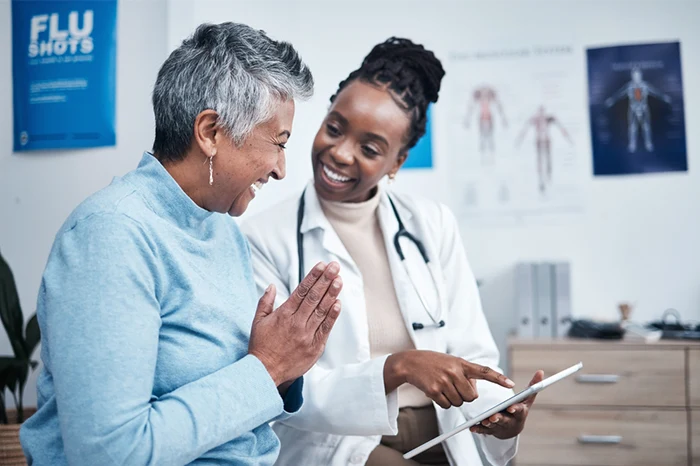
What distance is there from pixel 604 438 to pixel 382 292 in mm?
1502

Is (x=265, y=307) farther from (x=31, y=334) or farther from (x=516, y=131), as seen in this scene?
(x=516, y=131)

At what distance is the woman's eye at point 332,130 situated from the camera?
1.76 meters

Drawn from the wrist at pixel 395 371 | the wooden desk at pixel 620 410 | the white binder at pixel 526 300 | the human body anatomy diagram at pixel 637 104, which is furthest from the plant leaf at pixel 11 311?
the human body anatomy diagram at pixel 637 104

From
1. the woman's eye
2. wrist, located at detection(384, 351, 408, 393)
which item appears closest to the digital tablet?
wrist, located at detection(384, 351, 408, 393)

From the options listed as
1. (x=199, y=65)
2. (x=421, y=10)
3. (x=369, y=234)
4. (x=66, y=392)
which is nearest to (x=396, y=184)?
(x=421, y=10)

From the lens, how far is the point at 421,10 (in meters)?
3.38

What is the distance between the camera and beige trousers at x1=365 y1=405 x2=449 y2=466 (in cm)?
158

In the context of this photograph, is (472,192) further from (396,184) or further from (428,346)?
(428,346)

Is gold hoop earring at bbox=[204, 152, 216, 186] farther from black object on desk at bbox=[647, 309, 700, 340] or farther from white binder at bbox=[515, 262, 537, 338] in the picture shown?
black object on desk at bbox=[647, 309, 700, 340]

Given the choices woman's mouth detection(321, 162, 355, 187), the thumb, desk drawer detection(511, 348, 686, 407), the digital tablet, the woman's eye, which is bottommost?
desk drawer detection(511, 348, 686, 407)

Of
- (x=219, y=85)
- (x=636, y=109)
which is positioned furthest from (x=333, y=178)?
(x=636, y=109)

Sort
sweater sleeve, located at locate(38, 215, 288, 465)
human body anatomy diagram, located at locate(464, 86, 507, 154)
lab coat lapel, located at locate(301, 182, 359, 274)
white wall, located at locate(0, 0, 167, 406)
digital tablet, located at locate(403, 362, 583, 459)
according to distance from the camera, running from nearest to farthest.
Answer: sweater sleeve, located at locate(38, 215, 288, 465), digital tablet, located at locate(403, 362, 583, 459), lab coat lapel, located at locate(301, 182, 359, 274), white wall, located at locate(0, 0, 167, 406), human body anatomy diagram, located at locate(464, 86, 507, 154)

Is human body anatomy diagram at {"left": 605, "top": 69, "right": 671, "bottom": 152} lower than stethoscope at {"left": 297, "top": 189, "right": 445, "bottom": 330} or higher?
higher

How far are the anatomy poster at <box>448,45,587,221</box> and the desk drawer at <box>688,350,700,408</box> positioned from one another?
0.87 m
